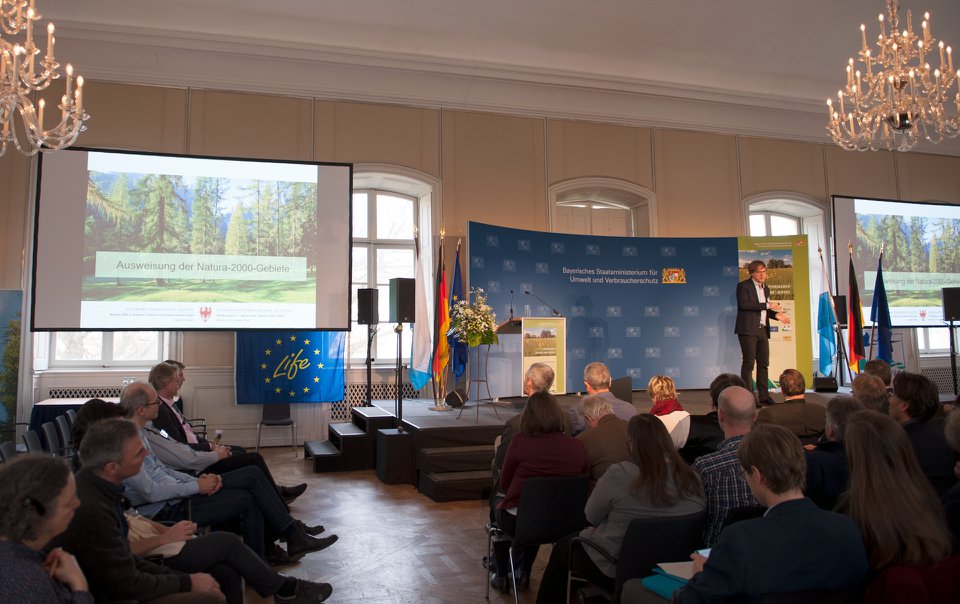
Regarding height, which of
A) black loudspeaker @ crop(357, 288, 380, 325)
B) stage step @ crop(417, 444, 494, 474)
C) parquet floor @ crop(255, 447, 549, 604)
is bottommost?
parquet floor @ crop(255, 447, 549, 604)

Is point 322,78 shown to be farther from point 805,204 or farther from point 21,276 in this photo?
point 805,204

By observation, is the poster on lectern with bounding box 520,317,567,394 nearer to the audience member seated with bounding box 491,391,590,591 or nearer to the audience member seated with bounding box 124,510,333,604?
the audience member seated with bounding box 491,391,590,591

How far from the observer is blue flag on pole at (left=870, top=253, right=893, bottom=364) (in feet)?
32.4

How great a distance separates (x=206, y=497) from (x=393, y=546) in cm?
129

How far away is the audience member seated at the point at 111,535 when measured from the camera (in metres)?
2.27

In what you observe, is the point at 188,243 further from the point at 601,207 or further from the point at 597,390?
the point at 601,207

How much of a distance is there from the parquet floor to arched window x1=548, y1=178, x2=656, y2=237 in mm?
5055

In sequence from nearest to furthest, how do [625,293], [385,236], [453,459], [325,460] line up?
[453,459] → [325,460] → [385,236] → [625,293]

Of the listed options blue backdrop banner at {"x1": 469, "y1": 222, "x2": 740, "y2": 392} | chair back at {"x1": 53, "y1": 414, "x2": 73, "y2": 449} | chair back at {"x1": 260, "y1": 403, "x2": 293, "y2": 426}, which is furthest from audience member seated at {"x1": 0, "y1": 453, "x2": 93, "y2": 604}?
blue backdrop banner at {"x1": 469, "y1": 222, "x2": 740, "y2": 392}

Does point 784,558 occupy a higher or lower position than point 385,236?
lower

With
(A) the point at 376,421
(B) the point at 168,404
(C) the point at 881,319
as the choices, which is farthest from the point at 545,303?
(B) the point at 168,404

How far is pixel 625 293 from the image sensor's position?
9.60m

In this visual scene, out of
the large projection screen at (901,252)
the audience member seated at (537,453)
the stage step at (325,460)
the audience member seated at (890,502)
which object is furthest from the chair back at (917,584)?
the large projection screen at (901,252)

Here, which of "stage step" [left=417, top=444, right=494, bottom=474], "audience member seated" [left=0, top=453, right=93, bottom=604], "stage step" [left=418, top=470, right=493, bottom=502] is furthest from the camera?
"stage step" [left=417, top=444, right=494, bottom=474]
